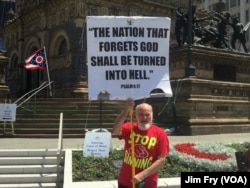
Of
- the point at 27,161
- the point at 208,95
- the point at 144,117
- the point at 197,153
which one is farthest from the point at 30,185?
the point at 208,95

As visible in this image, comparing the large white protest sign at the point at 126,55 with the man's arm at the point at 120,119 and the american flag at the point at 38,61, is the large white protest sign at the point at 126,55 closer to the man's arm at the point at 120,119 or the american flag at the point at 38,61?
the man's arm at the point at 120,119

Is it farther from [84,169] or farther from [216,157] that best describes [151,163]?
[216,157]

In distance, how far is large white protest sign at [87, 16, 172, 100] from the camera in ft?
20.3

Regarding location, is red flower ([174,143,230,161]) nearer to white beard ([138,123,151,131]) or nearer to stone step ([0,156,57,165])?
stone step ([0,156,57,165])

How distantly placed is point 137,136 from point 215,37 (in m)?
22.7

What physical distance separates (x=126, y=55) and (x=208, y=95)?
1652cm

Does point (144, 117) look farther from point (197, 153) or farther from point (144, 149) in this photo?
point (197, 153)

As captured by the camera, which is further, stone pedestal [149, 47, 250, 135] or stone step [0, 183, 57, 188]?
stone pedestal [149, 47, 250, 135]

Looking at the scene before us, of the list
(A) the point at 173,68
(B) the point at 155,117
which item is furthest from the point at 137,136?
(A) the point at 173,68

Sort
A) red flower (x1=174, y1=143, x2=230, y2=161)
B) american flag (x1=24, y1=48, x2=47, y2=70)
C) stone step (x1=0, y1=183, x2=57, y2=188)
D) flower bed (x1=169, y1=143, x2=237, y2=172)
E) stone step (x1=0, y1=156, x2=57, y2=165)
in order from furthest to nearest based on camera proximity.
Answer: american flag (x1=24, y1=48, x2=47, y2=70)
red flower (x1=174, y1=143, x2=230, y2=161)
stone step (x1=0, y1=156, x2=57, y2=165)
flower bed (x1=169, y1=143, x2=237, y2=172)
stone step (x1=0, y1=183, x2=57, y2=188)

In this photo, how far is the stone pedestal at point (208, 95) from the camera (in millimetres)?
21172

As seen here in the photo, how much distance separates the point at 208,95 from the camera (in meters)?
22.2

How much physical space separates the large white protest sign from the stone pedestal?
1445 cm

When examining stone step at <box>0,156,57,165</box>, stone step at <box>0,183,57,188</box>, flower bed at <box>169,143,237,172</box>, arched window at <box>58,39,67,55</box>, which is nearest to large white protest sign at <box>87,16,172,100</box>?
stone step at <box>0,183,57,188</box>
